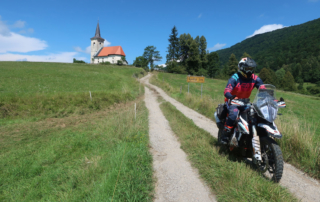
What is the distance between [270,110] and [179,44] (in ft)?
230

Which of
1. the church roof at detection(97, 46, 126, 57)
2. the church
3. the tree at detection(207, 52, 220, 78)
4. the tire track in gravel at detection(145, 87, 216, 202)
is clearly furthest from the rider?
the church roof at detection(97, 46, 126, 57)

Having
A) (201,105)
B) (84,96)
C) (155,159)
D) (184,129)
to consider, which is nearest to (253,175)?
(155,159)

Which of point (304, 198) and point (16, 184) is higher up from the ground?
point (304, 198)

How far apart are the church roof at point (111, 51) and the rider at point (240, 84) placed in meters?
96.2

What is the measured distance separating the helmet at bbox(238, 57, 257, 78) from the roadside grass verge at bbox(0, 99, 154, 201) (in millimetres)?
3088

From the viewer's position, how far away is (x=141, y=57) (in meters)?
82.9

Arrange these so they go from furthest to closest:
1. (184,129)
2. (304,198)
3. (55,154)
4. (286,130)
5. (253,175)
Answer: (184,129)
(55,154)
(286,130)
(253,175)
(304,198)

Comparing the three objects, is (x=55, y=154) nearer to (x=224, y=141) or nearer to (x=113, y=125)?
(x=113, y=125)

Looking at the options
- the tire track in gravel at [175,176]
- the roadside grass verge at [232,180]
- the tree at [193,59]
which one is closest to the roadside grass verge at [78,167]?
the tire track in gravel at [175,176]

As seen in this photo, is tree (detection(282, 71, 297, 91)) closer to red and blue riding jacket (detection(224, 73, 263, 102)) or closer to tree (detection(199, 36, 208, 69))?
tree (detection(199, 36, 208, 69))

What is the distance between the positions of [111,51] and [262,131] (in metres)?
101

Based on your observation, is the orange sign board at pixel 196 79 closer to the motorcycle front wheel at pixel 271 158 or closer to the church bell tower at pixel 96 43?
the motorcycle front wheel at pixel 271 158

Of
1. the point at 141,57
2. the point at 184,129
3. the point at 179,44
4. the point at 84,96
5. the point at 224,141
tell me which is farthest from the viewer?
Result: the point at 141,57

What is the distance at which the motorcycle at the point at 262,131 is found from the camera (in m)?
2.83
